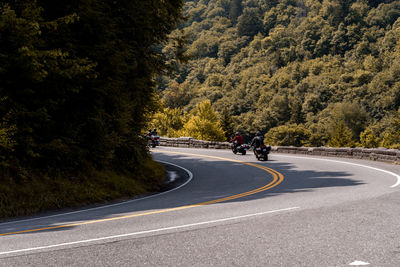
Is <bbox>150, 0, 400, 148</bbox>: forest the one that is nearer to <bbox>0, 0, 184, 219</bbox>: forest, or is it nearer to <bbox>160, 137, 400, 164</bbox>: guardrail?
<bbox>160, 137, 400, 164</bbox>: guardrail

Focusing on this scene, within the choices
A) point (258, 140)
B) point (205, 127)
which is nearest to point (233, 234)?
point (258, 140)

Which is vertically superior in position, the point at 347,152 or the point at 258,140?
the point at 258,140

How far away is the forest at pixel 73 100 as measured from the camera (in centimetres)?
1215

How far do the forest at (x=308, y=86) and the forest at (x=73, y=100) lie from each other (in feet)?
203

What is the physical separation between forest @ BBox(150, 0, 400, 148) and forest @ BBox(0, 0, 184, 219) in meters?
61.8

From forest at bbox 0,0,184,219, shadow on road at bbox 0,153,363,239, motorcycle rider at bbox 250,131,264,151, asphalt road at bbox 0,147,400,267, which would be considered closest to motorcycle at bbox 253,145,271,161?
motorcycle rider at bbox 250,131,264,151

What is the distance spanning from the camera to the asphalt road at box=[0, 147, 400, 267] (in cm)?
562

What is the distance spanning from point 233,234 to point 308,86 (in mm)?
137348

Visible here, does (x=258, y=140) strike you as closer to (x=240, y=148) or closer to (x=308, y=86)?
(x=240, y=148)

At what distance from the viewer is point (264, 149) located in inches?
992

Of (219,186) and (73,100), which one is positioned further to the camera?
(219,186)

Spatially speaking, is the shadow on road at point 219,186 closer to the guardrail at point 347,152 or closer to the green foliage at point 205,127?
the guardrail at point 347,152

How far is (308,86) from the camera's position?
139 m

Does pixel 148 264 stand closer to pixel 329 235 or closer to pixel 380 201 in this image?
pixel 329 235
